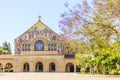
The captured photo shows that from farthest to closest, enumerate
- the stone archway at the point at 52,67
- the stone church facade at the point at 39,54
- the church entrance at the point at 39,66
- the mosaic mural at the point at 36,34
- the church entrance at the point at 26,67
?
1. the church entrance at the point at 26,67
2. the mosaic mural at the point at 36,34
3. the church entrance at the point at 39,66
4. the stone archway at the point at 52,67
5. the stone church facade at the point at 39,54

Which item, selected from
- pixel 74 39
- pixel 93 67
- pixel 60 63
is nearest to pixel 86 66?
pixel 93 67

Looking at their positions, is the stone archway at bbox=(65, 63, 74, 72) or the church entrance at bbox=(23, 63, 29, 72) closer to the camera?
the stone archway at bbox=(65, 63, 74, 72)

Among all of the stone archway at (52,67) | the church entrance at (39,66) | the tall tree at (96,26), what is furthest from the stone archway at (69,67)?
the tall tree at (96,26)

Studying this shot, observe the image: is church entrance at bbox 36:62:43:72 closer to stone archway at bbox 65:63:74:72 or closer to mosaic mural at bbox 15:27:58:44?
stone archway at bbox 65:63:74:72

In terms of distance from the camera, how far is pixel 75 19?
16062mm

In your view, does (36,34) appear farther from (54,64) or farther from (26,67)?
(54,64)

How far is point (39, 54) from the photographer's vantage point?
212 ft

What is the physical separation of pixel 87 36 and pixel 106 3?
2.47m

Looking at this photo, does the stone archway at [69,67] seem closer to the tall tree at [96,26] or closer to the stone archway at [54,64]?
the stone archway at [54,64]

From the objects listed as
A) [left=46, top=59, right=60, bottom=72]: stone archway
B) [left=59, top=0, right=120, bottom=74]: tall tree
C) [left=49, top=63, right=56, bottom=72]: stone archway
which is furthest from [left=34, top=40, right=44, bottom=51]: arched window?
[left=59, top=0, right=120, bottom=74]: tall tree

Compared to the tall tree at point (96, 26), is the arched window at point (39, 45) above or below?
above

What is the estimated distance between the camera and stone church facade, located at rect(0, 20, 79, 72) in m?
64.4

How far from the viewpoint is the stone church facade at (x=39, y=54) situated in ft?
211

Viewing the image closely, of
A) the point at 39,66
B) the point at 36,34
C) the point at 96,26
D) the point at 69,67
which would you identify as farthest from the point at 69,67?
the point at 96,26
